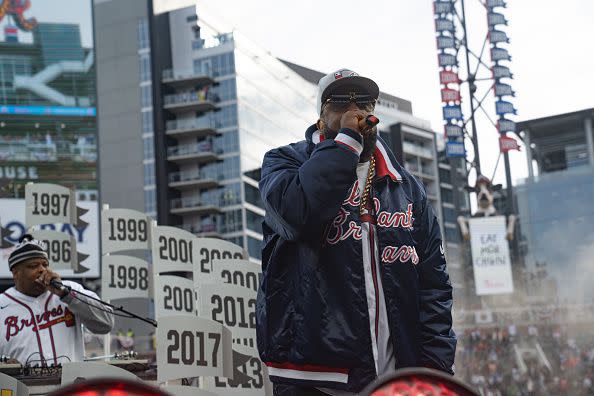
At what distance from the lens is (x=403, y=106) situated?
105 meters

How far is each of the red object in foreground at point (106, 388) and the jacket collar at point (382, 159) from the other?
1.56 metres

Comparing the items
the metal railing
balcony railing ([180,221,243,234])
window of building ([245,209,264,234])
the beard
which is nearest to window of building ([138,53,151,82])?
balcony railing ([180,221,243,234])

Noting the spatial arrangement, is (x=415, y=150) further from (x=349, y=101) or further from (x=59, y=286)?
(x=349, y=101)

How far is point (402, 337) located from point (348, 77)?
70 cm

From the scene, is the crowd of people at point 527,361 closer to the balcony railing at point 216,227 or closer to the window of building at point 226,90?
the balcony railing at point 216,227

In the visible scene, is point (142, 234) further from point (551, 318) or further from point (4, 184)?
point (551, 318)

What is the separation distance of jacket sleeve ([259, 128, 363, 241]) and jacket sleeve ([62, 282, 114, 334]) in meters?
2.91

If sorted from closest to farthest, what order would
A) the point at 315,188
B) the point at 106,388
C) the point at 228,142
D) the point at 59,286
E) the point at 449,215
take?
the point at 106,388 → the point at 315,188 → the point at 59,286 → the point at 228,142 → the point at 449,215

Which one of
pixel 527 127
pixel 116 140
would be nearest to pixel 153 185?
pixel 116 140

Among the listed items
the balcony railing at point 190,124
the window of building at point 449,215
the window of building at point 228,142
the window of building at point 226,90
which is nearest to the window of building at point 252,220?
the window of building at point 228,142

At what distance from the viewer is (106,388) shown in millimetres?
988

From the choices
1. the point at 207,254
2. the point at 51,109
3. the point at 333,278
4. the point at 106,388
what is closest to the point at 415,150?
the point at 51,109

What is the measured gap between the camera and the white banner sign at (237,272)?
686cm

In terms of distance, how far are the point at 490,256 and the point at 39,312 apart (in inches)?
1389
